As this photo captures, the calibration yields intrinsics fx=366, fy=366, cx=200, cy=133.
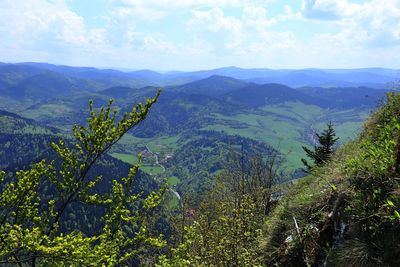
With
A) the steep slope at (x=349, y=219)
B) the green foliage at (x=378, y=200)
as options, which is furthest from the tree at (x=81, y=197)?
the green foliage at (x=378, y=200)

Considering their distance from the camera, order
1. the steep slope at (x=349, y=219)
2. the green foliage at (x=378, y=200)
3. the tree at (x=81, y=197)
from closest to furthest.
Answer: the green foliage at (x=378, y=200) < the steep slope at (x=349, y=219) < the tree at (x=81, y=197)

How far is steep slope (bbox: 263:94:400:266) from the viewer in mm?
7645

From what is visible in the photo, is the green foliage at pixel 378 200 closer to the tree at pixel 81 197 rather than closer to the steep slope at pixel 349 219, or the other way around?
the steep slope at pixel 349 219

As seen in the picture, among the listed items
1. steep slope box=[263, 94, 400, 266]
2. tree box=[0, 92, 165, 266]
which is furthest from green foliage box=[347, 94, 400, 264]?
tree box=[0, 92, 165, 266]

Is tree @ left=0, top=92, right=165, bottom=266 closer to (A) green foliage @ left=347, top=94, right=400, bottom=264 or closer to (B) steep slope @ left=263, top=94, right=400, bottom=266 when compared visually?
(B) steep slope @ left=263, top=94, right=400, bottom=266

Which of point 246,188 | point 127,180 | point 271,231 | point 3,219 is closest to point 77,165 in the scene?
point 127,180

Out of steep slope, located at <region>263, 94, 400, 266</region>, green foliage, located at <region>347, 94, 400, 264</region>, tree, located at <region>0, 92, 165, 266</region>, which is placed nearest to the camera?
green foliage, located at <region>347, 94, 400, 264</region>

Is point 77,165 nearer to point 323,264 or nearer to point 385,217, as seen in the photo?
point 323,264

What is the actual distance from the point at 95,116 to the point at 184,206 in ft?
50.2

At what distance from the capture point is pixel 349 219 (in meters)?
8.97

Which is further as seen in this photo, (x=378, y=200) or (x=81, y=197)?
(x=81, y=197)

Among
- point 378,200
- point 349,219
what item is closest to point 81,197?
point 349,219

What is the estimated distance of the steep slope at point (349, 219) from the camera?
301 inches

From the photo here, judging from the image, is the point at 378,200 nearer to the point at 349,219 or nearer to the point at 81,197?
the point at 349,219
